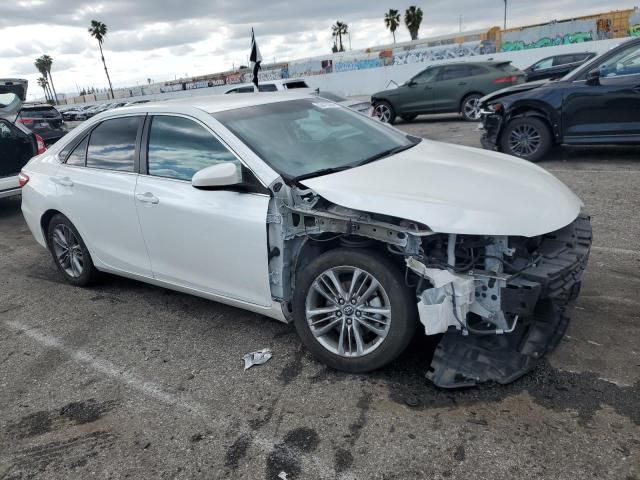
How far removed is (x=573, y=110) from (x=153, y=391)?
723 centimetres

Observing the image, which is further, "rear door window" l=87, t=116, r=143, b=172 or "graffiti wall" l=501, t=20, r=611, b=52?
"graffiti wall" l=501, t=20, r=611, b=52

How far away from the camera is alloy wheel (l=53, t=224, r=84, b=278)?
488 centimetres

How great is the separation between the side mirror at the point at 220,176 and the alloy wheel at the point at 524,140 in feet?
21.2

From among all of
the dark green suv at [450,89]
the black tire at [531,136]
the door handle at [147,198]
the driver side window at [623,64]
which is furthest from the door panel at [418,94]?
the door handle at [147,198]

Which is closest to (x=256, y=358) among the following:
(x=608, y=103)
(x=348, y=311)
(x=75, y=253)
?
(x=348, y=311)

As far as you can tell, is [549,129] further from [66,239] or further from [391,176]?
[66,239]

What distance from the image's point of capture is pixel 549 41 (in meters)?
27.9

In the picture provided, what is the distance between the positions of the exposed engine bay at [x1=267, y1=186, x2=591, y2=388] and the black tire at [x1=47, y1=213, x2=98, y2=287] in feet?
7.64

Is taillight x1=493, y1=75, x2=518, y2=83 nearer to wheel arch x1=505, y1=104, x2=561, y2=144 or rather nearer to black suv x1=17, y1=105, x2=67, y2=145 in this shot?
wheel arch x1=505, y1=104, x2=561, y2=144

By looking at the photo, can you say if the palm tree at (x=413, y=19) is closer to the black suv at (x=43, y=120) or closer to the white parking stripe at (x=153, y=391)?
the black suv at (x=43, y=120)

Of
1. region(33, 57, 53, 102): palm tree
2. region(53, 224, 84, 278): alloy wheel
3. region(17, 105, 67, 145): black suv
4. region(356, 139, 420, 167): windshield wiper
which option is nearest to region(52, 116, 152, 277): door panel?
region(53, 224, 84, 278): alloy wheel

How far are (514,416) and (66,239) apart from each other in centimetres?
416

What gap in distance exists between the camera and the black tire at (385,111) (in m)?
15.7

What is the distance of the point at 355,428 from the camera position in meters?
2.74
